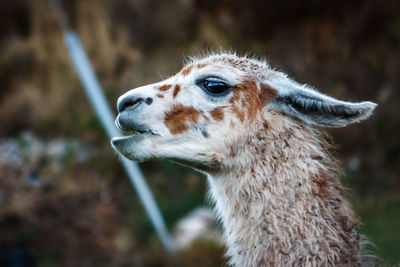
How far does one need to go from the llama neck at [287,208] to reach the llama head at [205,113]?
127mm

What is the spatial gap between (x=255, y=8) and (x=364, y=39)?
2215 mm

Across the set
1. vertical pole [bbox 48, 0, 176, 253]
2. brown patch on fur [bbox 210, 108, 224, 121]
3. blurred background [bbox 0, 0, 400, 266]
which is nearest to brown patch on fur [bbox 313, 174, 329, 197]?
brown patch on fur [bbox 210, 108, 224, 121]

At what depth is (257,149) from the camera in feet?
9.00

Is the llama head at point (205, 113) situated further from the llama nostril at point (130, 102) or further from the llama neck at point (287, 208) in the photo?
the llama neck at point (287, 208)

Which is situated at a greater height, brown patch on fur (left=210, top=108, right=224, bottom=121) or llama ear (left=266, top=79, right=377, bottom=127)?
brown patch on fur (left=210, top=108, right=224, bottom=121)

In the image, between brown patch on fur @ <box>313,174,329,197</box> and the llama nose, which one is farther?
the llama nose

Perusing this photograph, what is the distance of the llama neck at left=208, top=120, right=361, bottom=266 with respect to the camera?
8.18ft

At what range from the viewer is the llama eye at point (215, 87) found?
9.39 feet

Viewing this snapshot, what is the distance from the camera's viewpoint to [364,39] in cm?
900

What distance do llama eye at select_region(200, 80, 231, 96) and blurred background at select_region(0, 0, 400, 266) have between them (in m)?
2.86

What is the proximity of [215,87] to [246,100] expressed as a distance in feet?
0.59

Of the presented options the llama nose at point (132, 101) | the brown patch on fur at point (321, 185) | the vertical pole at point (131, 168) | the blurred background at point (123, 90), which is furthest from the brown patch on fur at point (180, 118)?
the vertical pole at point (131, 168)

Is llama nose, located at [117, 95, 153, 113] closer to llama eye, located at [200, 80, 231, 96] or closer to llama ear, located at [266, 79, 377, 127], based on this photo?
llama eye, located at [200, 80, 231, 96]

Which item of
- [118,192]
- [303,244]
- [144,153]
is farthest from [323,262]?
[118,192]
